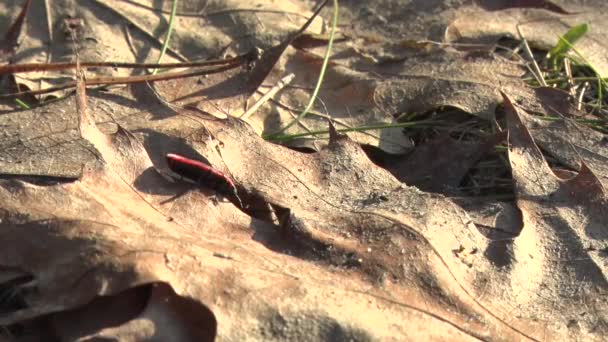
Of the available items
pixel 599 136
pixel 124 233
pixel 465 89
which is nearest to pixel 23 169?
pixel 124 233

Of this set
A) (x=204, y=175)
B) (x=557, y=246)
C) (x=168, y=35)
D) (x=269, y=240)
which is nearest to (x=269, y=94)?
(x=168, y=35)

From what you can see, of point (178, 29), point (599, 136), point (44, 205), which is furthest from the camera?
point (178, 29)

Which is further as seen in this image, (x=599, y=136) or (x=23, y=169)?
(x=599, y=136)

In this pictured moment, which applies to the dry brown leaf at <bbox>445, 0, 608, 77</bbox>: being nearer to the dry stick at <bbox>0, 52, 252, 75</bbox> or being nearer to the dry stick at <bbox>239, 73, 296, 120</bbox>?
the dry stick at <bbox>239, 73, 296, 120</bbox>

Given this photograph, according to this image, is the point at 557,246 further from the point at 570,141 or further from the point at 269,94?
the point at 269,94

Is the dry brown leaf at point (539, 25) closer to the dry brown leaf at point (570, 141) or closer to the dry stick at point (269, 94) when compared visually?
the dry brown leaf at point (570, 141)

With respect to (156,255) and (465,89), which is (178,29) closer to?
(465,89)
